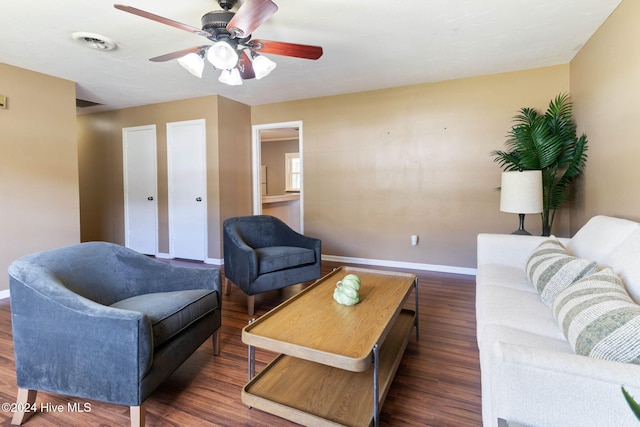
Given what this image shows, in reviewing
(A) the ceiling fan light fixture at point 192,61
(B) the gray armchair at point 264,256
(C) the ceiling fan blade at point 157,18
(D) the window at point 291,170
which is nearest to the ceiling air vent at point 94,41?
(A) the ceiling fan light fixture at point 192,61

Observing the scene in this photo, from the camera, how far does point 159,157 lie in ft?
16.4

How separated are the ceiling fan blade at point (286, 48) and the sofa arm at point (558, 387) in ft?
6.69

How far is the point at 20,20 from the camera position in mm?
2455

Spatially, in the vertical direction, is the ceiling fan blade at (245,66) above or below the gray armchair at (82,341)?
above

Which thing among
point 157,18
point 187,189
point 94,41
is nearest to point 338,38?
point 157,18

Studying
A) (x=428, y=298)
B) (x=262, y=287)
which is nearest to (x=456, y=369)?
(x=428, y=298)

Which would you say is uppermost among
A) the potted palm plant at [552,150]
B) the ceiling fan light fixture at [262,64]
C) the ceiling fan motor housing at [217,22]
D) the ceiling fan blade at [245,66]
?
the ceiling fan motor housing at [217,22]

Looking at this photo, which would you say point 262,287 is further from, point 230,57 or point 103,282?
point 230,57

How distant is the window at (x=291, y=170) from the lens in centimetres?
877

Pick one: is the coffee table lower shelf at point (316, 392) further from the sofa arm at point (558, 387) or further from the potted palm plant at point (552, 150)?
the potted palm plant at point (552, 150)

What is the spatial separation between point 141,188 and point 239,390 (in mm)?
4430

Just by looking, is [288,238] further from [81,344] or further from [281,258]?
[81,344]

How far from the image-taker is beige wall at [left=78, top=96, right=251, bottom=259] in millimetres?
4613

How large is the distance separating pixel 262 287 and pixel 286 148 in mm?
6459
